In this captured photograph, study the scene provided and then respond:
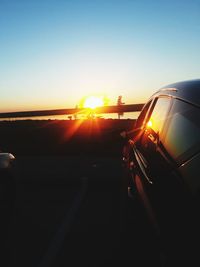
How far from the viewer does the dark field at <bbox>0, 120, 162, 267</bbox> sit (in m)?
4.75

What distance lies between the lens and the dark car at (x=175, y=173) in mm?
2709

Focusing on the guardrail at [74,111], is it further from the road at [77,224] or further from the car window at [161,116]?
the car window at [161,116]

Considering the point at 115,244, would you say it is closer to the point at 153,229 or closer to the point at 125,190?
the point at 125,190

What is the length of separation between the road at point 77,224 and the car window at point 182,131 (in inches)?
23.1

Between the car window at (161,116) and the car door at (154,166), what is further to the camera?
the car window at (161,116)

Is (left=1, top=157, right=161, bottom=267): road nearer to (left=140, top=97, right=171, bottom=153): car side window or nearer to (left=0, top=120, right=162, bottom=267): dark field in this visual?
(left=0, top=120, right=162, bottom=267): dark field

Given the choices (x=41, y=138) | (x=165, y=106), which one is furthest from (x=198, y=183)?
(x=41, y=138)

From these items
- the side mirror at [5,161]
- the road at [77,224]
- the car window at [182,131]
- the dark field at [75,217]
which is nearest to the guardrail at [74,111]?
the dark field at [75,217]

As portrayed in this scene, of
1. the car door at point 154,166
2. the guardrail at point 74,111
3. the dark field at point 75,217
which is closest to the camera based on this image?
the car door at point 154,166

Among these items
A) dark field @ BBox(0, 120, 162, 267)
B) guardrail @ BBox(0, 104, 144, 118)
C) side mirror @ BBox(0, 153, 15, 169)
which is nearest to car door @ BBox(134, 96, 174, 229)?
dark field @ BBox(0, 120, 162, 267)

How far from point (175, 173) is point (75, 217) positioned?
169 inches

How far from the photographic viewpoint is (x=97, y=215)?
7.29m

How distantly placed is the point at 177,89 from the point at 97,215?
368cm

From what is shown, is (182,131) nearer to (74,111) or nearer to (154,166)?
(154,166)
